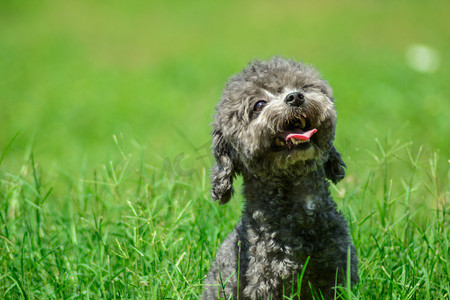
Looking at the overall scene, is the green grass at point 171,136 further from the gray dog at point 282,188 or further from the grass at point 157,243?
the gray dog at point 282,188

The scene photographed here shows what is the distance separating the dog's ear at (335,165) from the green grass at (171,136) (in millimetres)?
425

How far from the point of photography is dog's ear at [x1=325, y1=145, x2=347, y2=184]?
11.9ft

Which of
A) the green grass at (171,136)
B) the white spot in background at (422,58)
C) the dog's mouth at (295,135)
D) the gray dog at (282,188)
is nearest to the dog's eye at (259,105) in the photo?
the gray dog at (282,188)

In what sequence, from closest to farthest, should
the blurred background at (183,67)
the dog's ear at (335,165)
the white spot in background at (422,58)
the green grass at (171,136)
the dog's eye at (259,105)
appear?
the dog's eye at (259,105), the dog's ear at (335,165), the green grass at (171,136), the blurred background at (183,67), the white spot in background at (422,58)

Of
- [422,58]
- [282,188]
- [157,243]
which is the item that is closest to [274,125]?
[282,188]

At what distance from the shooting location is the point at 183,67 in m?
12.5

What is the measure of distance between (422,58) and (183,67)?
4983 millimetres

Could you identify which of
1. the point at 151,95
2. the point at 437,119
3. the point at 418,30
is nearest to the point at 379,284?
the point at 437,119

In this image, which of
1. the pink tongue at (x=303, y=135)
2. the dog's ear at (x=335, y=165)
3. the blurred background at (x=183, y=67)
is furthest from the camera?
the blurred background at (x=183, y=67)

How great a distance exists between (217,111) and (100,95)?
777 cm

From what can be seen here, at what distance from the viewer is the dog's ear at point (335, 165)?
3.62 m

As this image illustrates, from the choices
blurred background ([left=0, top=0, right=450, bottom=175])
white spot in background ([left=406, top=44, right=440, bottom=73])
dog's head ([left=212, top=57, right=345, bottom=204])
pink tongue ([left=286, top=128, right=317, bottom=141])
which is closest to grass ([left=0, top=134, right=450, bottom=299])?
dog's head ([left=212, top=57, right=345, bottom=204])

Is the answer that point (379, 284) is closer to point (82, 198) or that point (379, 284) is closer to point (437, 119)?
point (82, 198)

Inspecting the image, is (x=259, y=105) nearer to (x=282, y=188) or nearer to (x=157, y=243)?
(x=282, y=188)
